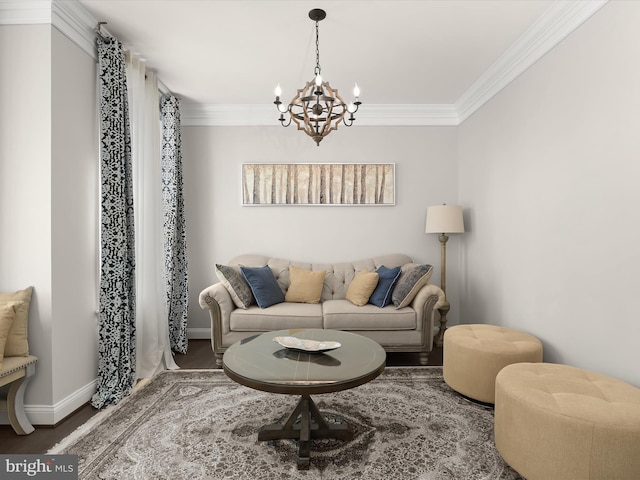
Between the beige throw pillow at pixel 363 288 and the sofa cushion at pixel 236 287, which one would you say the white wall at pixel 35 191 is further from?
the beige throw pillow at pixel 363 288

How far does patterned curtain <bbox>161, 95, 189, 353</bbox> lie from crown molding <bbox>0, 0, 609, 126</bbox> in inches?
20.2

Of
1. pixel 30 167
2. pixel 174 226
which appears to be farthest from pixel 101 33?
pixel 174 226

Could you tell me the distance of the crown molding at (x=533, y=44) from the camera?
260 centimetres

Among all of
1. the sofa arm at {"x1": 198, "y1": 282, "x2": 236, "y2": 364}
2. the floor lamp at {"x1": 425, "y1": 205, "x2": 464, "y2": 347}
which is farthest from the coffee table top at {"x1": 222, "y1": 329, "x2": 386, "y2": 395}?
the floor lamp at {"x1": 425, "y1": 205, "x2": 464, "y2": 347}

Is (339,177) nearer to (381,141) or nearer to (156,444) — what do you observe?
(381,141)

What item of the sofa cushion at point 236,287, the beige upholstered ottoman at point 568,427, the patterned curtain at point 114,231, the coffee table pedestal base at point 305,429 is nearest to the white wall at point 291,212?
the sofa cushion at point 236,287

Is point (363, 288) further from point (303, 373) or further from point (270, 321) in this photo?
point (303, 373)

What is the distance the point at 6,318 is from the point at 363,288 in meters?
2.93

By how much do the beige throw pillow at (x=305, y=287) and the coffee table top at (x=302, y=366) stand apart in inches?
57.0

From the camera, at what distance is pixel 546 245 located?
3008mm

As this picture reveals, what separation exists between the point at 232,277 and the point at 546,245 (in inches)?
115

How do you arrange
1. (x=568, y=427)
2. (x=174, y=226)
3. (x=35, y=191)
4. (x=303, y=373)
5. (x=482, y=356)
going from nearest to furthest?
(x=568, y=427), (x=303, y=373), (x=35, y=191), (x=482, y=356), (x=174, y=226)

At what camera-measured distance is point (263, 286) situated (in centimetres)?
396

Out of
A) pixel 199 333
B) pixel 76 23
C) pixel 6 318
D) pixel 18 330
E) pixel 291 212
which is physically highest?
pixel 76 23
